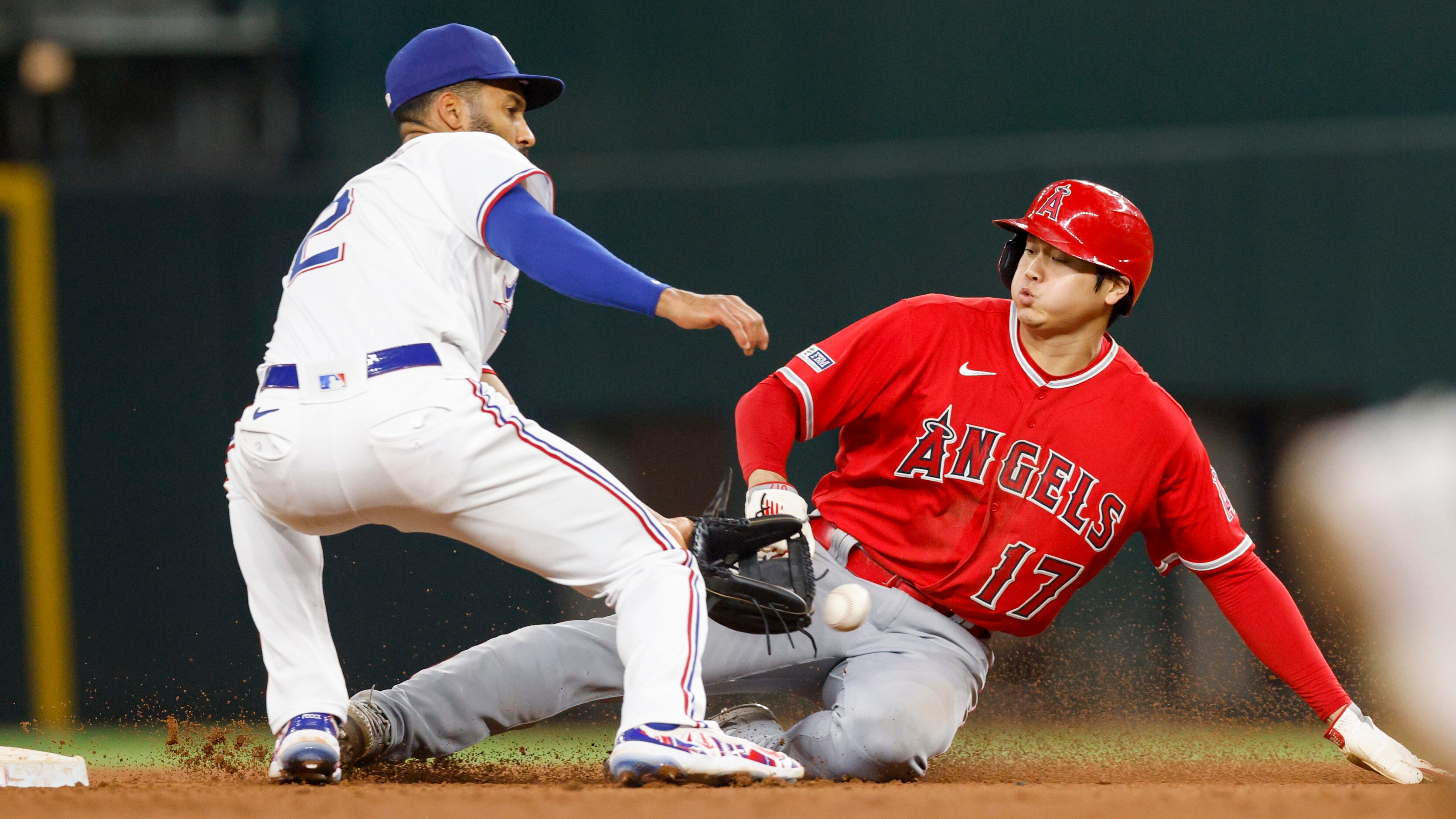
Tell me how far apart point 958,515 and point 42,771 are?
1.97 m

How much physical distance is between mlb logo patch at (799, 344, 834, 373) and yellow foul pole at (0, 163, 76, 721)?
3766 mm

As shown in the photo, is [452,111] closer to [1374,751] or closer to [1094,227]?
[1094,227]

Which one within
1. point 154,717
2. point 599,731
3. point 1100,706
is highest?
point 1100,706

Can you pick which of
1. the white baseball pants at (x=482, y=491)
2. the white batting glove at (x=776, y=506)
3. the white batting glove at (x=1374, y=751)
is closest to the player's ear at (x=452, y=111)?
the white baseball pants at (x=482, y=491)

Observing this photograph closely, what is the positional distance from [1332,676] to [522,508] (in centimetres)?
177

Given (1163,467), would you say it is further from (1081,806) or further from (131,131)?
(131,131)

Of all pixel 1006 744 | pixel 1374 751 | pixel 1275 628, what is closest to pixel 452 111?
pixel 1275 628

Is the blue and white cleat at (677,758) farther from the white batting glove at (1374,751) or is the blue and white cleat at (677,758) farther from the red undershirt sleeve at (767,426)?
the white batting glove at (1374,751)

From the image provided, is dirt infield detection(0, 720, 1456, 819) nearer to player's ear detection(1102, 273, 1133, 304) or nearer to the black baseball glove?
the black baseball glove

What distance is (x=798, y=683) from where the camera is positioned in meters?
3.06

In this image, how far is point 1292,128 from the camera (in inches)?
214

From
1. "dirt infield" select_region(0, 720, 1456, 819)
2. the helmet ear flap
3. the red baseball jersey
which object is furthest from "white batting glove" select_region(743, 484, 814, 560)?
the helmet ear flap

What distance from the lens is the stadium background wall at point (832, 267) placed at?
500cm

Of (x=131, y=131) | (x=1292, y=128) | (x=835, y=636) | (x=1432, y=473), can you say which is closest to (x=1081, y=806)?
(x=835, y=636)
